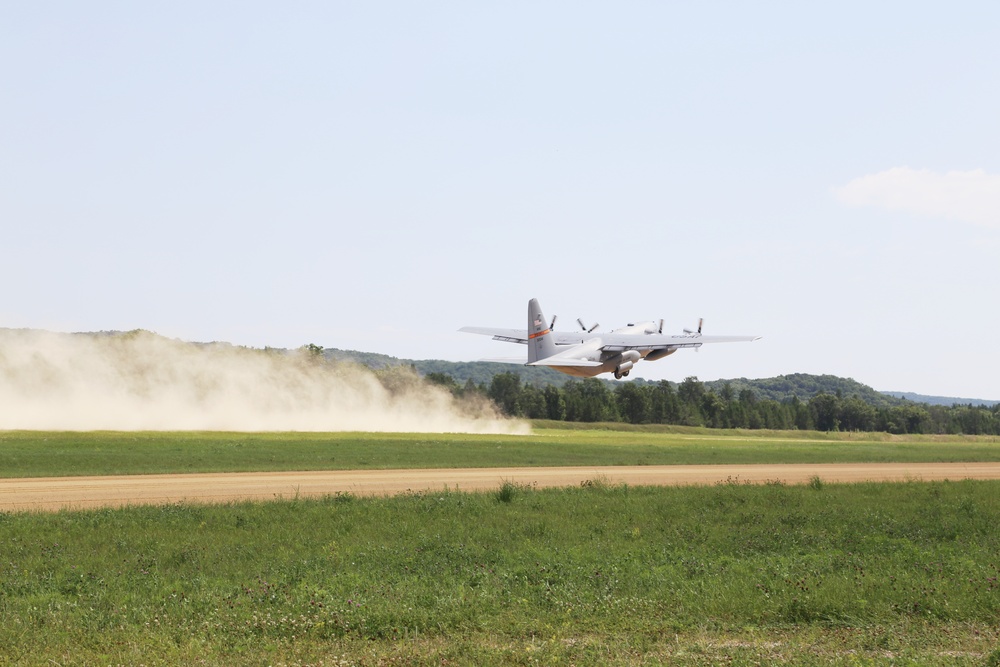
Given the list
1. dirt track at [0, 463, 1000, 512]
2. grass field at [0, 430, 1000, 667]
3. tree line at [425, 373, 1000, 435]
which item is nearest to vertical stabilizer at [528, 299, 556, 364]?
dirt track at [0, 463, 1000, 512]

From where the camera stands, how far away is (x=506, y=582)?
19.1 meters

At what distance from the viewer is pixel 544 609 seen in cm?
1681

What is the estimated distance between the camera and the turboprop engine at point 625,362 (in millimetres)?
93000

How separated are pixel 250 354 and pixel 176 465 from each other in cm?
6159

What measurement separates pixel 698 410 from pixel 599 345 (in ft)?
253

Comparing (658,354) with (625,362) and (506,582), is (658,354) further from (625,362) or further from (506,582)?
(506,582)

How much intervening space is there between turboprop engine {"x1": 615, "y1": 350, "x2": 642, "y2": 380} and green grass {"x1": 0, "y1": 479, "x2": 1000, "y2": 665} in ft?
205

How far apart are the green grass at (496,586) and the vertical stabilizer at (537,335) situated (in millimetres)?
65245

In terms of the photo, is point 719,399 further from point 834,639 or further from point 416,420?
point 834,639

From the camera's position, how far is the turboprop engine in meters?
93.0

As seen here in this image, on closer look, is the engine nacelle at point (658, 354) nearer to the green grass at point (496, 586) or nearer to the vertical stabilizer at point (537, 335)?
the vertical stabilizer at point (537, 335)

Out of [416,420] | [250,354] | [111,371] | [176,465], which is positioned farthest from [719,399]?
[176,465]

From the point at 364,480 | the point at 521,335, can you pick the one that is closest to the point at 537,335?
the point at 521,335

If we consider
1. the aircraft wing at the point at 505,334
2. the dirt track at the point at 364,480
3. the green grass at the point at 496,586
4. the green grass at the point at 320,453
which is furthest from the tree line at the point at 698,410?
the green grass at the point at 496,586
